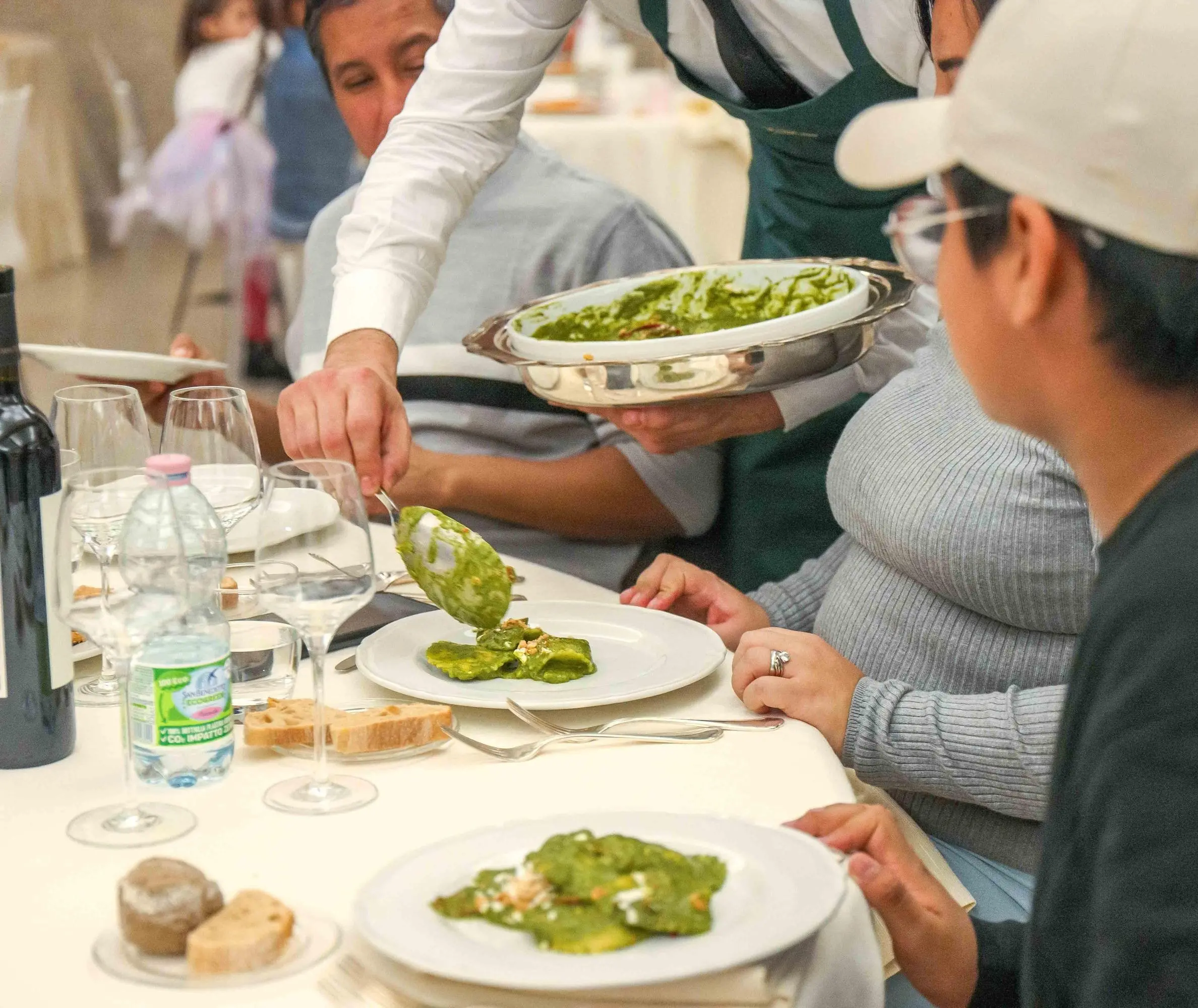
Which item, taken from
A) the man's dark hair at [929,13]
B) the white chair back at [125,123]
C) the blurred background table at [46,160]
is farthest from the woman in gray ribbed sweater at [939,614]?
the blurred background table at [46,160]

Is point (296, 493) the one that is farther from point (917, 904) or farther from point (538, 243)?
point (538, 243)

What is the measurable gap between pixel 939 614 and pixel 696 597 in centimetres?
29

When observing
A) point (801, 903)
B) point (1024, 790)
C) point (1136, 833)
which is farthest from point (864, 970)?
point (1024, 790)

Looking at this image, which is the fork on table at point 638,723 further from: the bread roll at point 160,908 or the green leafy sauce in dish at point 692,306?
the green leafy sauce in dish at point 692,306

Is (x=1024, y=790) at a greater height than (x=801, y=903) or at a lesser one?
lesser

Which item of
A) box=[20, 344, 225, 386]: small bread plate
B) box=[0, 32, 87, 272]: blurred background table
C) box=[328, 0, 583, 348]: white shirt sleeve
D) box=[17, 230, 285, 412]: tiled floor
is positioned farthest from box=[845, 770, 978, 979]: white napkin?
box=[0, 32, 87, 272]: blurred background table

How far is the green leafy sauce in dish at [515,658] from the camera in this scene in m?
1.25

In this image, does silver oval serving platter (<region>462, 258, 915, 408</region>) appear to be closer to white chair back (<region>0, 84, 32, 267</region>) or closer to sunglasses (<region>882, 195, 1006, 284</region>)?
sunglasses (<region>882, 195, 1006, 284</region>)

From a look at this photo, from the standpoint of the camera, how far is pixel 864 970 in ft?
2.89

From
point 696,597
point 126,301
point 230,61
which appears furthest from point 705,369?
point 126,301

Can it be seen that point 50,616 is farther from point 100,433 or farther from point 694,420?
point 694,420

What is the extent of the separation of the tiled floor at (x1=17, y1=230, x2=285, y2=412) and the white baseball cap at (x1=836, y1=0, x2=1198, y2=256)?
5443 mm

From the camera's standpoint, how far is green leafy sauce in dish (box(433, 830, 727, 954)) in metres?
0.79

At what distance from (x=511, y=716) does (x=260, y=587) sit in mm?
291
